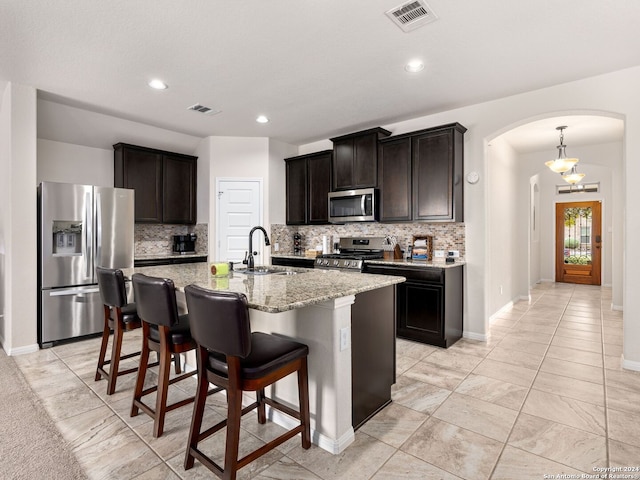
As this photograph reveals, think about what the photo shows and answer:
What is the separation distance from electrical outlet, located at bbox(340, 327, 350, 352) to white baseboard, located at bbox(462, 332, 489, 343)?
2.66 meters

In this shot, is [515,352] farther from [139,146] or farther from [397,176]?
[139,146]

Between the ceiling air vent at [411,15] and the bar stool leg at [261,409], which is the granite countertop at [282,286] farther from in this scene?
the ceiling air vent at [411,15]

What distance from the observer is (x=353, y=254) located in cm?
497

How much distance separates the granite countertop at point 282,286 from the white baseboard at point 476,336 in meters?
2.22

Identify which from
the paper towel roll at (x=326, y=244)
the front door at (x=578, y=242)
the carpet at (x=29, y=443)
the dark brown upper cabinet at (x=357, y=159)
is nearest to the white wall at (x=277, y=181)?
the paper towel roll at (x=326, y=244)

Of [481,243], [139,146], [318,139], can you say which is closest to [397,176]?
[481,243]

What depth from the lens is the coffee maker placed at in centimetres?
556

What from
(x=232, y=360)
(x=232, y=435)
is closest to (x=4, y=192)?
(x=232, y=360)

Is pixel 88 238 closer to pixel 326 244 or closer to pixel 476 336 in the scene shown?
pixel 326 244

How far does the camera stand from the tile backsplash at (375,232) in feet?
14.0

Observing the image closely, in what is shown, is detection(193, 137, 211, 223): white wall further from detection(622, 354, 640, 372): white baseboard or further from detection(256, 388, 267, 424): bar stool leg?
detection(622, 354, 640, 372): white baseboard

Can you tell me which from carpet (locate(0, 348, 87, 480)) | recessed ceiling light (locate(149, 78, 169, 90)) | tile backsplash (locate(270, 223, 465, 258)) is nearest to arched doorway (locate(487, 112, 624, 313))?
tile backsplash (locate(270, 223, 465, 258))

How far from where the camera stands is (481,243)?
3992 mm

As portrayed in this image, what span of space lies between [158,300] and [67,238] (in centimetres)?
269
